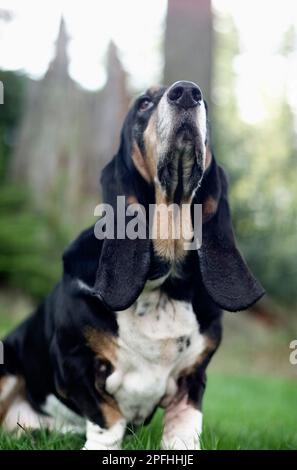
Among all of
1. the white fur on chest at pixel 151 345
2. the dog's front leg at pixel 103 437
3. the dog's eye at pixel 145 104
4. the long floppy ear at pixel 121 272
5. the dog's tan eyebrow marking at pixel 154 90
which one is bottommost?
the dog's front leg at pixel 103 437

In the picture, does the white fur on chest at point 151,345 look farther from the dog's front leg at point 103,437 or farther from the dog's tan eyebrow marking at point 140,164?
the dog's tan eyebrow marking at point 140,164

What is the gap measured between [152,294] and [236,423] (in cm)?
236

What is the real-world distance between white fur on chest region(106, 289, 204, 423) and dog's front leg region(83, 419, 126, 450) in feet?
0.49

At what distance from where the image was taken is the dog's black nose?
10.0ft

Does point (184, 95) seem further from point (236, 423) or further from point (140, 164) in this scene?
point (236, 423)

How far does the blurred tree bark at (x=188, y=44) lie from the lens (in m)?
9.38

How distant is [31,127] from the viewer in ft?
42.5

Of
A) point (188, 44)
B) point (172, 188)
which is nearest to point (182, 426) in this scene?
point (172, 188)

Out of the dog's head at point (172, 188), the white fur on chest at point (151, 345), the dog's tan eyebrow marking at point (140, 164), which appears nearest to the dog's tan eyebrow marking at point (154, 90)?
the dog's head at point (172, 188)

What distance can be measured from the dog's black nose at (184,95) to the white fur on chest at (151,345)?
3.19 ft

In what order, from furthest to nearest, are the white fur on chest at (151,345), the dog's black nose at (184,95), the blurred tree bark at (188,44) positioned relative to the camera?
1. the blurred tree bark at (188,44)
2. the white fur on chest at (151,345)
3. the dog's black nose at (184,95)

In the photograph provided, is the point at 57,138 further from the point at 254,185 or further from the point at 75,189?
the point at 254,185

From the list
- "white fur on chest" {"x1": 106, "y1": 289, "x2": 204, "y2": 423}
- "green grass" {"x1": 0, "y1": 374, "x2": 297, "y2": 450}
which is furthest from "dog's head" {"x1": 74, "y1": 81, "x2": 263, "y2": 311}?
"green grass" {"x1": 0, "y1": 374, "x2": 297, "y2": 450}
